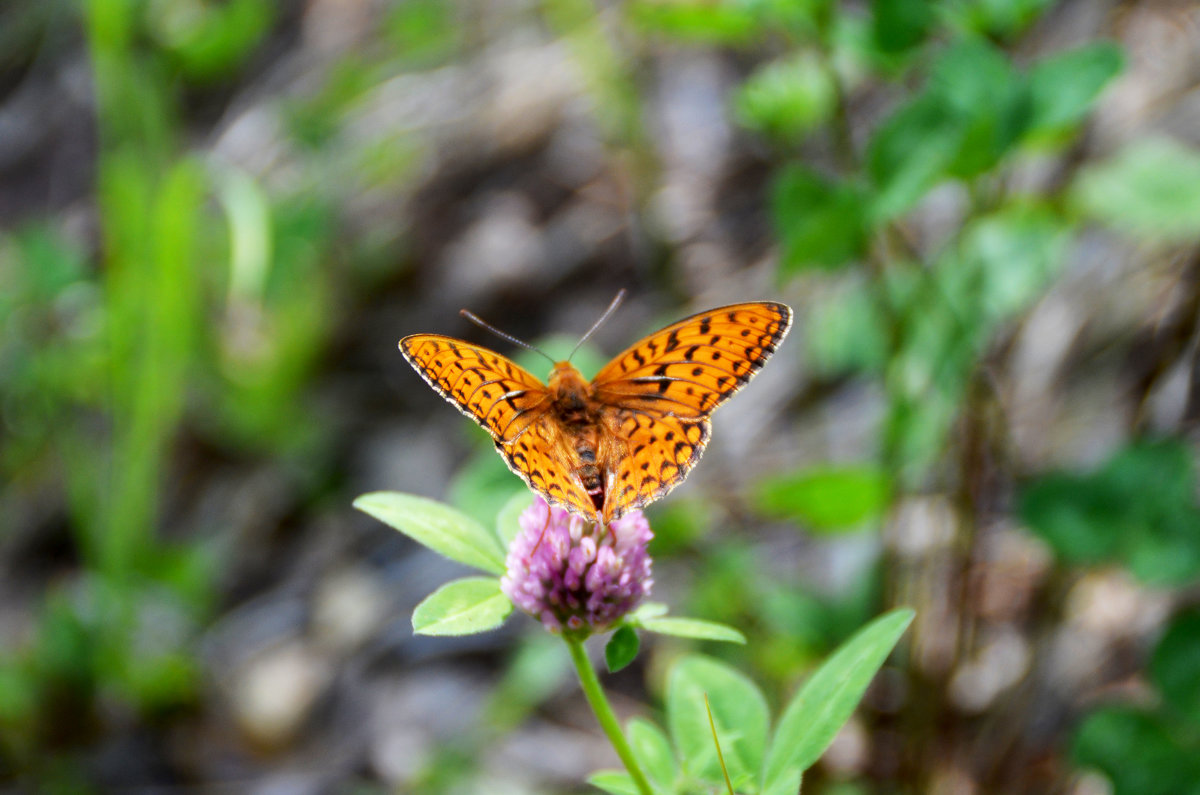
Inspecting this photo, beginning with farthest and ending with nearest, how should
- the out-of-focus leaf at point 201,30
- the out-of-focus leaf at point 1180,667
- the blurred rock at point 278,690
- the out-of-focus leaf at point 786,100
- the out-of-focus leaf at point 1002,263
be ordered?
1. the out-of-focus leaf at point 201,30
2. the blurred rock at point 278,690
3. the out-of-focus leaf at point 786,100
4. the out-of-focus leaf at point 1002,263
5. the out-of-focus leaf at point 1180,667

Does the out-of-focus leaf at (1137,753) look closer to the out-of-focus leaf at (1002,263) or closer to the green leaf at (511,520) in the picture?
the out-of-focus leaf at (1002,263)

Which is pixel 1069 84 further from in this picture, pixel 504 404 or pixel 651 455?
pixel 504 404

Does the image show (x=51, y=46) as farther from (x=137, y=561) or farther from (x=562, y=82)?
(x=137, y=561)

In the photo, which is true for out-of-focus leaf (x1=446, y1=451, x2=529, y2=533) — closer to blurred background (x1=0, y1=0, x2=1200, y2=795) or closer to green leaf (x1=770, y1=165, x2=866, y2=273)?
blurred background (x1=0, y1=0, x2=1200, y2=795)

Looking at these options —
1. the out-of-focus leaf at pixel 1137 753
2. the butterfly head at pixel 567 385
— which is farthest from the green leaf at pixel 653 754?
the out-of-focus leaf at pixel 1137 753

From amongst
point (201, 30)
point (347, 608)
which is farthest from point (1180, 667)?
point (201, 30)

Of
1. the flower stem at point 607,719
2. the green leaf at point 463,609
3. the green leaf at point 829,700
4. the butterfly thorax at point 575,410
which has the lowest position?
the green leaf at point 829,700

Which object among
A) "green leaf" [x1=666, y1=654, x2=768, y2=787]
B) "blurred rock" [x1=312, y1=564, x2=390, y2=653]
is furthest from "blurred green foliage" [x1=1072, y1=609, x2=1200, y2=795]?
"blurred rock" [x1=312, y1=564, x2=390, y2=653]
